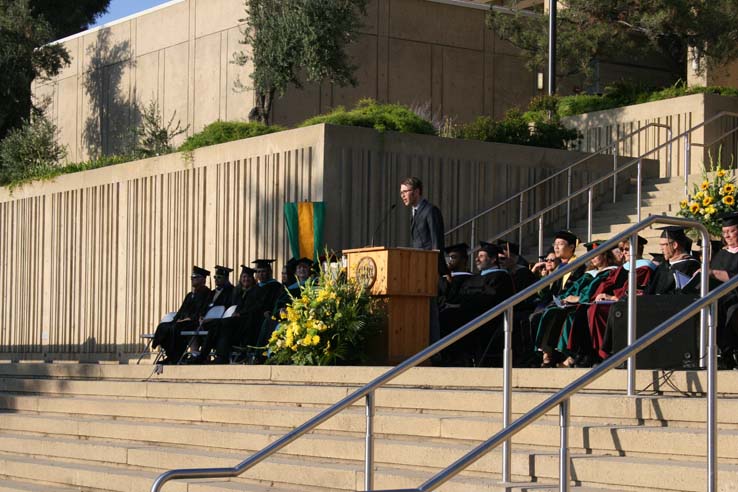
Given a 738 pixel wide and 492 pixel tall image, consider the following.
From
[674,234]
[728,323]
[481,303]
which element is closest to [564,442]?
[728,323]

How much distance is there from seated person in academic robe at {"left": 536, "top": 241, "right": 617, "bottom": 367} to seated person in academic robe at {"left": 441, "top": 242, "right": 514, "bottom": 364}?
28.1 inches

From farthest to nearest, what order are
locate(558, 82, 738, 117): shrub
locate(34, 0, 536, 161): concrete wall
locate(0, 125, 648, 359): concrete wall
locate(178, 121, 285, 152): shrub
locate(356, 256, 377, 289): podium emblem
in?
locate(34, 0, 536, 161): concrete wall
locate(558, 82, 738, 117): shrub
locate(178, 121, 285, 152): shrub
locate(0, 125, 648, 359): concrete wall
locate(356, 256, 377, 289): podium emblem

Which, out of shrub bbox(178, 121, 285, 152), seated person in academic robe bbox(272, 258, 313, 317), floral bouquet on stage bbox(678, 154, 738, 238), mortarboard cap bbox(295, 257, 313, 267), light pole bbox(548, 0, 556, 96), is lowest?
seated person in academic robe bbox(272, 258, 313, 317)

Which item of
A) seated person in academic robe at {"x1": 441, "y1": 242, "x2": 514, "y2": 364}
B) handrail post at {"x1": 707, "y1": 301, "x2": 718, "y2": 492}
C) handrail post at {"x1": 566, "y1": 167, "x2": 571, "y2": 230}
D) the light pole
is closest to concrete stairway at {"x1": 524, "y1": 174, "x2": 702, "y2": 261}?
handrail post at {"x1": 566, "y1": 167, "x2": 571, "y2": 230}

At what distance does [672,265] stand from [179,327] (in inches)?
288

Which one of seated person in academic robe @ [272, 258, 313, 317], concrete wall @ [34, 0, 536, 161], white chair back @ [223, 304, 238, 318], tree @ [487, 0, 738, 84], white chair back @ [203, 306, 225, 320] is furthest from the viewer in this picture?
concrete wall @ [34, 0, 536, 161]

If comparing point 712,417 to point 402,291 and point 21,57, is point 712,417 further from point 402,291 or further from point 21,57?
point 21,57

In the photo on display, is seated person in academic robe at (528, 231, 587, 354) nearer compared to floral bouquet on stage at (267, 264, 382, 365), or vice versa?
floral bouquet on stage at (267, 264, 382, 365)

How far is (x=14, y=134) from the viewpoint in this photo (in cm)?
2470

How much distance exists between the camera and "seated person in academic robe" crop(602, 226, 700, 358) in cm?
1017

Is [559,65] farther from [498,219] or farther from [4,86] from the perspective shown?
[4,86]

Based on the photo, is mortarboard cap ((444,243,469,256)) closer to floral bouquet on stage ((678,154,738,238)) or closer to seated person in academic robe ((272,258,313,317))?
seated person in academic robe ((272,258,313,317))

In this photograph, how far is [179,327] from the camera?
15695mm

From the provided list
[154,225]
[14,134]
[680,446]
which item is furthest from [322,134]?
[14,134]
